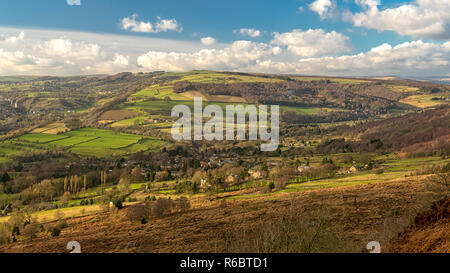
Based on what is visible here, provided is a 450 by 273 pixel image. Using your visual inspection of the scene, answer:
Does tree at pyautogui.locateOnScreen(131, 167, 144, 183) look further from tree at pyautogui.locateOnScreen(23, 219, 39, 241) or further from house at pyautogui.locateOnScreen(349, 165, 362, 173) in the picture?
house at pyautogui.locateOnScreen(349, 165, 362, 173)

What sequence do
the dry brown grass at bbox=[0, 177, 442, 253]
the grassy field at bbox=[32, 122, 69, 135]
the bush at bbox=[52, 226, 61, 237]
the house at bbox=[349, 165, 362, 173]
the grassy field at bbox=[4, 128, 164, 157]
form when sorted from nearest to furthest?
1. the dry brown grass at bbox=[0, 177, 442, 253]
2. the bush at bbox=[52, 226, 61, 237]
3. the house at bbox=[349, 165, 362, 173]
4. the grassy field at bbox=[4, 128, 164, 157]
5. the grassy field at bbox=[32, 122, 69, 135]

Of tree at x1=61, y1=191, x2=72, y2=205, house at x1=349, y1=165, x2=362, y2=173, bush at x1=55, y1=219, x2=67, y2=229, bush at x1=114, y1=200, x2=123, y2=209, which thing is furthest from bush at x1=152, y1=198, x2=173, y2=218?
house at x1=349, y1=165, x2=362, y2=173

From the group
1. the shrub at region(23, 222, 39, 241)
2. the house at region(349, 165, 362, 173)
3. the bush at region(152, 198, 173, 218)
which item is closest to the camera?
the shrub at region(23, 222, 39, 241)

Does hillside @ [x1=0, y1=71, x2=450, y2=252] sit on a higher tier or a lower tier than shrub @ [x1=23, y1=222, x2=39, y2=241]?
higher

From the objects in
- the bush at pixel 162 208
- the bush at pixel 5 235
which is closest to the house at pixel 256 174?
the bush at pixel 162 208

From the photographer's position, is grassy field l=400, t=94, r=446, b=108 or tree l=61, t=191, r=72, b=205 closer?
tree l=61, t=191, r=72, b=205

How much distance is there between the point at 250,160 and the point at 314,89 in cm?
12781

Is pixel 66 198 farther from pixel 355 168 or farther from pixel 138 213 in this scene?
pixel 355 168

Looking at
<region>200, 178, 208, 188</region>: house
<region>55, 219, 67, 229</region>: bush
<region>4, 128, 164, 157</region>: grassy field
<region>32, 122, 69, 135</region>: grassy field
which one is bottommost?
<region>55, 219, 67, 229</region>: bush

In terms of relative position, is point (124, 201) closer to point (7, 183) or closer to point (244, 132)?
point (7, 183)

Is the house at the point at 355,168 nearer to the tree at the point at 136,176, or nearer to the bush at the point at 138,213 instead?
the bush at the point at 138,213

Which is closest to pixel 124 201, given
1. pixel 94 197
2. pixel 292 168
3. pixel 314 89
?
pixel 94 197

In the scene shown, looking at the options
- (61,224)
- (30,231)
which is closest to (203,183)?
(61,224)
